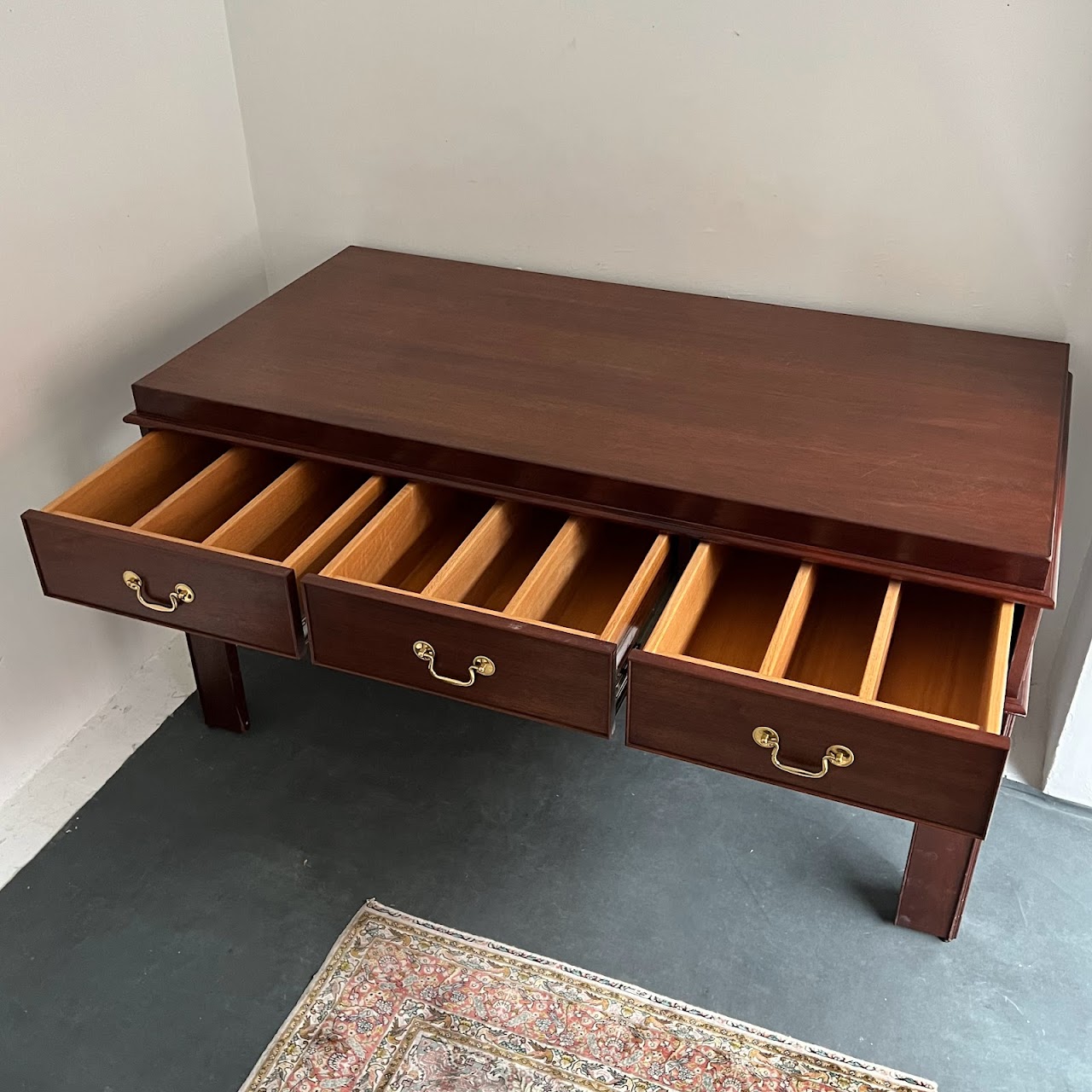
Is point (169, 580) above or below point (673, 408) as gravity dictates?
below

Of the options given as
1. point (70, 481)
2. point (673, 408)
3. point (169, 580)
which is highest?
point (673, 408)

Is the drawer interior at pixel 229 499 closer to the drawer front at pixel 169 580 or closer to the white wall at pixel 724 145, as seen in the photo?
the drawer front at pixel 169 580

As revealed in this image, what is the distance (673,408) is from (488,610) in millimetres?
365

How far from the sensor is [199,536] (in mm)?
1346

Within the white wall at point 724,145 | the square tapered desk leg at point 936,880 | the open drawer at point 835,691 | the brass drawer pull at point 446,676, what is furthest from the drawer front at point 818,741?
the white wall at point 724,145

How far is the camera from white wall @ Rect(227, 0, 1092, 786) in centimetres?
136

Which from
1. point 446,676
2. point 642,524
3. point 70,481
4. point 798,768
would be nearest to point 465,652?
point 446,676

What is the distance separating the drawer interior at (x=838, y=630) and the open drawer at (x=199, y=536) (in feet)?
1.34

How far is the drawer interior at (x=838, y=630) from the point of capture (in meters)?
1.09

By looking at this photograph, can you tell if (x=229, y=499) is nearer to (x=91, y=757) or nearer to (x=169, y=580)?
(x=169, y=580)

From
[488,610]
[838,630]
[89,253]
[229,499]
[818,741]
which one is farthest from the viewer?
[89,253]

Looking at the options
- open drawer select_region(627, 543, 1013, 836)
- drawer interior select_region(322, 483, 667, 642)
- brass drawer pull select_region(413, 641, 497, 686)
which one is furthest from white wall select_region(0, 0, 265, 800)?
open drawer select_region(627, 543, 1013, 836)

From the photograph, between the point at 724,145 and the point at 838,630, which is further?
the point at 724,145

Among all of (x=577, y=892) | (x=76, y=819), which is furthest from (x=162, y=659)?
(x=577, y=892)
